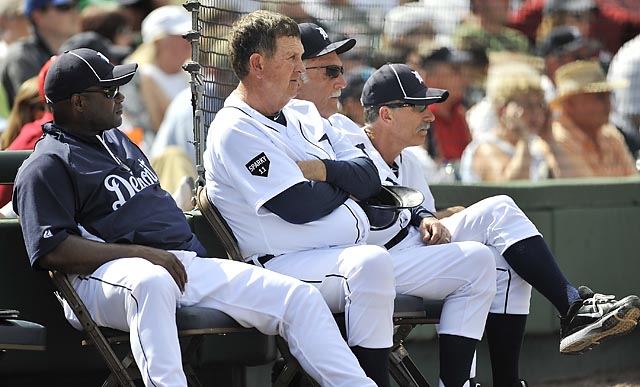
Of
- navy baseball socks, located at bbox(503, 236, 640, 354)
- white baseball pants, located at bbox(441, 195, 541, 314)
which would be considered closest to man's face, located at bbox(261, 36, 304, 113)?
white baseball pants, located at bbox(441, 195, 541, 314)

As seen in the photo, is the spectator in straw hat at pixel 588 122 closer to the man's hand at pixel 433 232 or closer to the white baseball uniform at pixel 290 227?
the man's hand at pixel 433 232

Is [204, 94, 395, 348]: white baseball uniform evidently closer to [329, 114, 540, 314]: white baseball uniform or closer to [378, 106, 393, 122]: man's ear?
[329, 114, 540, 314]: white baseball uniform

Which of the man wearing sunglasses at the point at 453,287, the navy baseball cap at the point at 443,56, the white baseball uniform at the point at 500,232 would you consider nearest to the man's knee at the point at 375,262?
the man wearing sunglasses at the point at 453,287

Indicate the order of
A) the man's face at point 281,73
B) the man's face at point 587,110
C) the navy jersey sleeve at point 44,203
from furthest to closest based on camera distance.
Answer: the man's face at point 587,110, the man's face at point 281,73, the navy jersey sleeve at point 44,203

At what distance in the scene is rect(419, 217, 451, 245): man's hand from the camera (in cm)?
556

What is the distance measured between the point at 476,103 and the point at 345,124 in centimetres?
421

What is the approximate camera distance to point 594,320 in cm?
532

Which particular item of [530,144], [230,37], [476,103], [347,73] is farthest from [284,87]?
[476,103]

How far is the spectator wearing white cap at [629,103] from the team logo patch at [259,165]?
5786 millimetres

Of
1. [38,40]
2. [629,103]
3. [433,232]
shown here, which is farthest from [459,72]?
[433,232]

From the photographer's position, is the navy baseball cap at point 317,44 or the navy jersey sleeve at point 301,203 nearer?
the navy jersey sleeve at point 301,203

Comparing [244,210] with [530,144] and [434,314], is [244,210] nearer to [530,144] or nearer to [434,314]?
[434,314]

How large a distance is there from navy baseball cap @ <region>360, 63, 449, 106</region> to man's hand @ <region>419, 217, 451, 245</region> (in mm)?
608

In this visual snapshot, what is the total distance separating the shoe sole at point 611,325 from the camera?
5.22m
